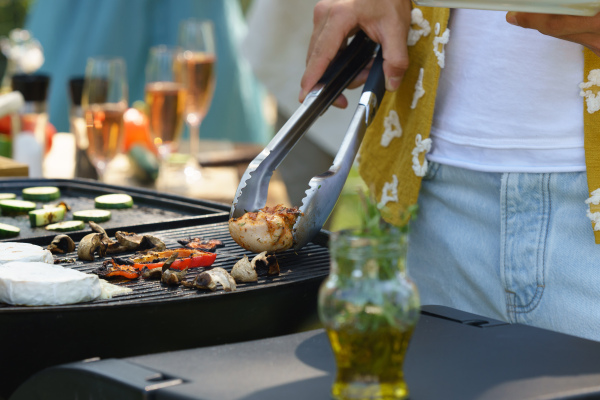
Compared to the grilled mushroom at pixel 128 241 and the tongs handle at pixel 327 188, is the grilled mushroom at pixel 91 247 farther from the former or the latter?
the tongs handle at pixel 327 188

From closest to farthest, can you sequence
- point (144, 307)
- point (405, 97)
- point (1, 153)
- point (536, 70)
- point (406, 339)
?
point (406, 339) < point (144, 307) < point (536, 70) < point (405, 97) < point (1, 153)

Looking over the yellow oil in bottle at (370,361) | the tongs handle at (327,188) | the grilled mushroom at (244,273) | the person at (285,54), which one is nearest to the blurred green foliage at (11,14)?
the person at (285,54)

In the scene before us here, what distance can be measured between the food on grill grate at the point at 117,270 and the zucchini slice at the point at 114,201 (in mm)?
487

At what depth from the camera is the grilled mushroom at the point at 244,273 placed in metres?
1.18

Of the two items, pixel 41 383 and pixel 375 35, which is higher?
pixel 375 35

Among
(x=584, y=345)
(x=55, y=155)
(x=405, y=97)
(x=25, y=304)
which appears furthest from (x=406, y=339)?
(x=55, y=155)

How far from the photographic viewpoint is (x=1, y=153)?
104 inches

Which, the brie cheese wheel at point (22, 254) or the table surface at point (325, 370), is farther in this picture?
the brie cheese wheel at point (22, 254)

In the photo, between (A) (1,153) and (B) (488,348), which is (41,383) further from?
(A) (1,153)

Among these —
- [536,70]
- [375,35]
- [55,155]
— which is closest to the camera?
[536,70]

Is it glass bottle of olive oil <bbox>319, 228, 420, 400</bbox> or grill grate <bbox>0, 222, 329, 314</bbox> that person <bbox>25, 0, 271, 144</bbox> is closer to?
grill grate <bbox>0, 222, 329, 314</bbox>

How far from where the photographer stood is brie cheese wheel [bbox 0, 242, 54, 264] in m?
1.21

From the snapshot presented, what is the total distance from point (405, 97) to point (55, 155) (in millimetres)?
1861

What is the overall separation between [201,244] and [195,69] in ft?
4.73
